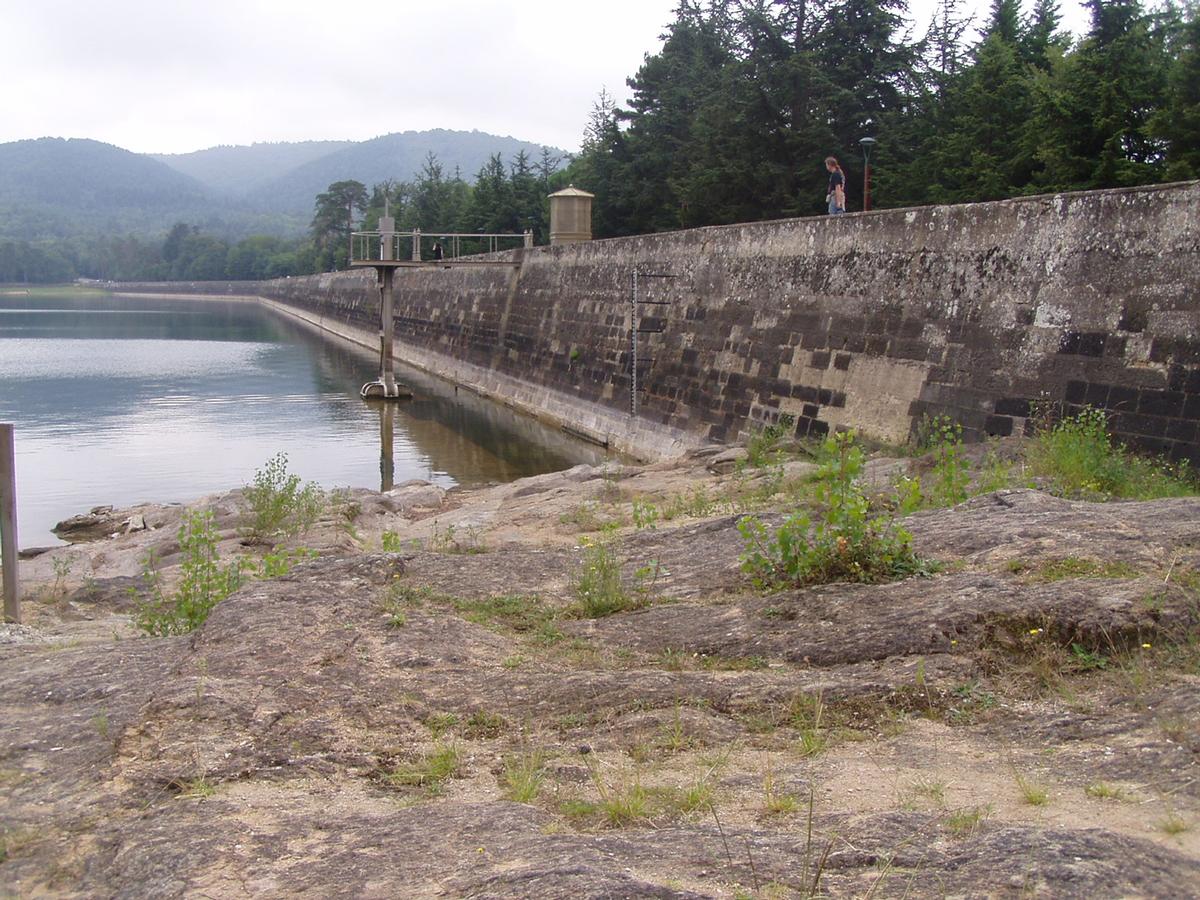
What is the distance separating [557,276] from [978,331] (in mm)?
13979

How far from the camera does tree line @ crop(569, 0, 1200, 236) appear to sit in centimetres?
1978

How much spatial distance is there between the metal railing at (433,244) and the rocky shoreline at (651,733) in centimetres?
2118

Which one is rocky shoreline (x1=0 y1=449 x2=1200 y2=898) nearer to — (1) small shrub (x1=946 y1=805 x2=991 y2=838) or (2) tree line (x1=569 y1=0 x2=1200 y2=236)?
(1) small shrub (x1=946 y1=805 x2=991 y2=838)

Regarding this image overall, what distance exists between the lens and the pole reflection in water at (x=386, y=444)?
16.7 m

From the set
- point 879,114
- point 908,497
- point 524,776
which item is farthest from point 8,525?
point 879,114

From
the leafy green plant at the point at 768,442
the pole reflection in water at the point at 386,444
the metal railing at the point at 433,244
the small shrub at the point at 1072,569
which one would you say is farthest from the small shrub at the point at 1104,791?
the metal railing at the point at 433,244

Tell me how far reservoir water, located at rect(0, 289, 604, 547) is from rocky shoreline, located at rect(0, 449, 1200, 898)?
10099mm

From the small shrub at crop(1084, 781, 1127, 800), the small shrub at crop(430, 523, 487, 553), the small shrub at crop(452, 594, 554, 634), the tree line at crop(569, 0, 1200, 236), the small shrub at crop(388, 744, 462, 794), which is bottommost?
the small shrub at crop(430, 523, 487, 553)

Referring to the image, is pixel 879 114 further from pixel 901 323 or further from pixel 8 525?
pixel 8 525

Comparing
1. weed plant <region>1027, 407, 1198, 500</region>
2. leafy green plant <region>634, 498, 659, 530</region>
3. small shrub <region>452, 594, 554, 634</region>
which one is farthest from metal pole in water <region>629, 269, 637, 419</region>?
small shrub <region>452, 594, 554, 634</region>

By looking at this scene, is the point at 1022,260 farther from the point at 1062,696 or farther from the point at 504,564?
the point at 1062,696

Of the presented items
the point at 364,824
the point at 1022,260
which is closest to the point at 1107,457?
the point at 1022,260

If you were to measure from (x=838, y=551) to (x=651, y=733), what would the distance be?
1.51 metres

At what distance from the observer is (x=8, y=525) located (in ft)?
19.9
